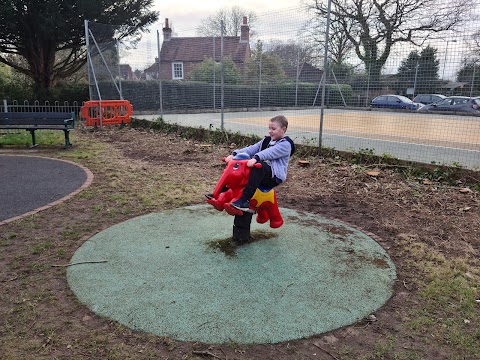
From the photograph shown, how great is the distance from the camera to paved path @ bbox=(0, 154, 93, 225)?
4.71 m

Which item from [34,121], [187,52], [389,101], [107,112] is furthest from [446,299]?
[187,52]

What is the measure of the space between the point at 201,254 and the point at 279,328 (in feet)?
4.08

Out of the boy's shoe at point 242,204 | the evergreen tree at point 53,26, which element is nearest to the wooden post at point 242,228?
the boy's shoe at point 242,204

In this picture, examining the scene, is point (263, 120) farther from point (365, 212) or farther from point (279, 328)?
point (279, 328)

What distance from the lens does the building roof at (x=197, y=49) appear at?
1104 cm

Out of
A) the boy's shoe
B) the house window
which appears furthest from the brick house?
the boy's shoe

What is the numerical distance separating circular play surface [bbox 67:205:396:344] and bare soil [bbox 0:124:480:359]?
0.11 m

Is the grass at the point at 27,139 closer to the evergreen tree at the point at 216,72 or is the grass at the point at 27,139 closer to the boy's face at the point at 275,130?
the evergreen tree at the point at 216,72

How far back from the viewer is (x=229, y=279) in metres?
3.01

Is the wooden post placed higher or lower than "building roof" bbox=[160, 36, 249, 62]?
lower

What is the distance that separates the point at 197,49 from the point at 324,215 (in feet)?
32.5

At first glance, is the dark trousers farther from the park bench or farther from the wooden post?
the park bench

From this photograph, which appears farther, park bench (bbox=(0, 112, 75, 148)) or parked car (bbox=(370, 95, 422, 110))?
park bench (bbox=(0, 112, 75, 148))

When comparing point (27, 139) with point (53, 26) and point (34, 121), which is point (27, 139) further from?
point (53, 26)
